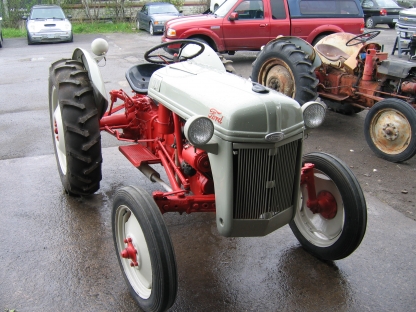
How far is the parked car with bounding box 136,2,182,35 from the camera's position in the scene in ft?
59.2

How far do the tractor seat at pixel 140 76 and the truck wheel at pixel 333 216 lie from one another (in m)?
1.80

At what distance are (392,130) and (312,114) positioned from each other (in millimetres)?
2967

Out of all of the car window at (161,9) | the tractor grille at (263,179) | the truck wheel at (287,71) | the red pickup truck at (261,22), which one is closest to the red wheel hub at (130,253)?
the tractor grille at (263,179)

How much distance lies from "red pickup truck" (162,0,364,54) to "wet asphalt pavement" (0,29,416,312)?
6.94m

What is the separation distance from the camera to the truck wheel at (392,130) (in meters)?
5.25

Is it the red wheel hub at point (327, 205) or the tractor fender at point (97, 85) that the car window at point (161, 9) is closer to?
the tractor fender at point (97, 85)

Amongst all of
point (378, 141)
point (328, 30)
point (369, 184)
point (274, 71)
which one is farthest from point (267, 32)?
point (369, 184)

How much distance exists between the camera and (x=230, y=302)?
3027mm

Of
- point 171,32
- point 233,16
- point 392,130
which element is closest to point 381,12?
point 233,16

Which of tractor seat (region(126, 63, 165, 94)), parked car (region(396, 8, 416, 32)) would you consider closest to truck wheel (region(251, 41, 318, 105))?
tractor seat (region(126, 63, 165, 94))

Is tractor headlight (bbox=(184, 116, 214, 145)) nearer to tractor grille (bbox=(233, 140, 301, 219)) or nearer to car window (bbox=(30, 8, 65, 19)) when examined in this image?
tractor grille (bbox=(233, 140, 301, 219))

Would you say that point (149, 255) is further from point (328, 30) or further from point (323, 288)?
point (328, 30)

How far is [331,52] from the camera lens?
6.92 m

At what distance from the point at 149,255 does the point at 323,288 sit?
1304mm
